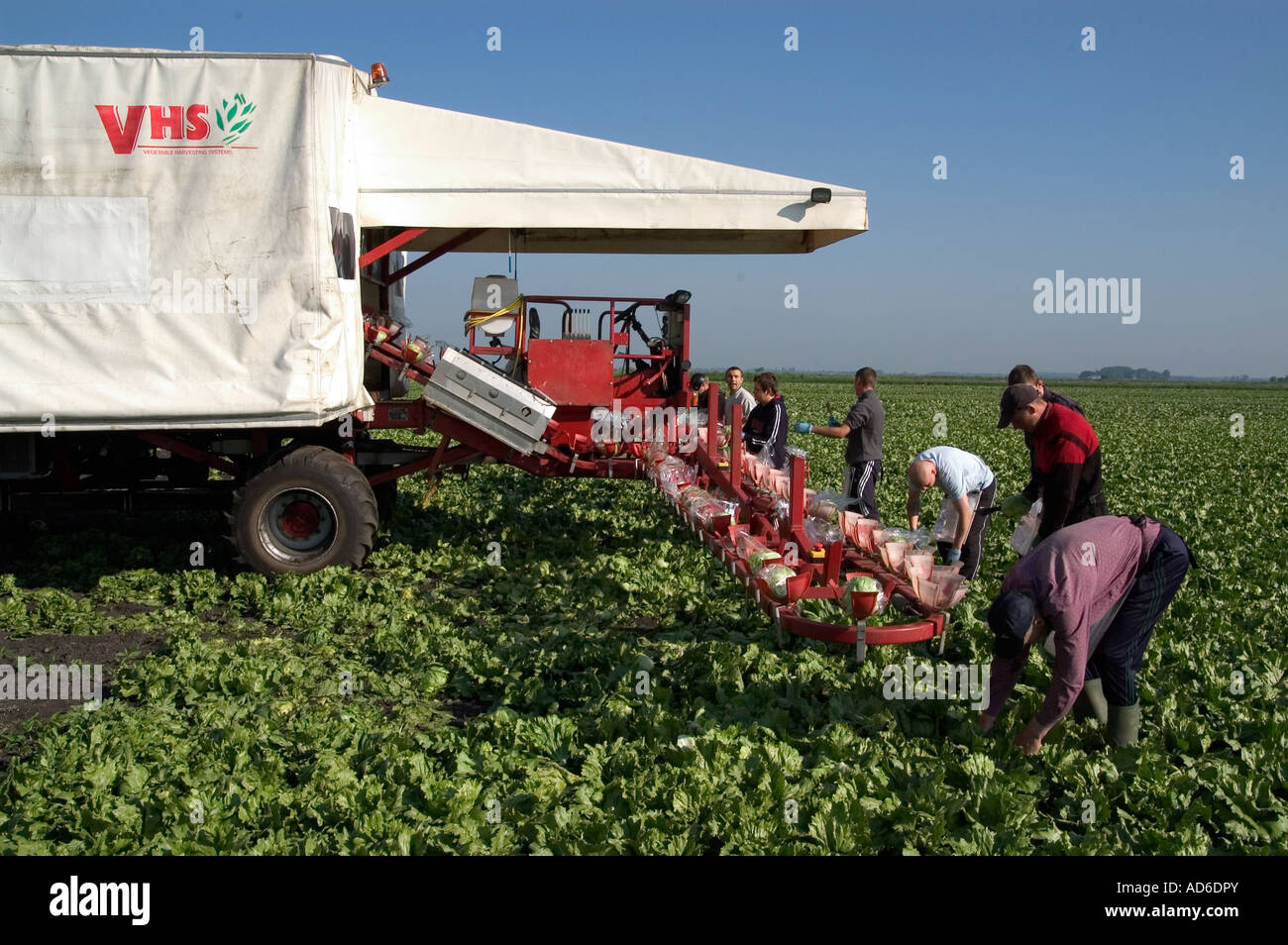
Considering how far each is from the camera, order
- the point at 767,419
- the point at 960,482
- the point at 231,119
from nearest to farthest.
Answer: the point at 960,482
the point at 231,119
the point at 767,419

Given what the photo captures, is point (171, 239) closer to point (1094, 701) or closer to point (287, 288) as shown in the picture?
point (287, 288)

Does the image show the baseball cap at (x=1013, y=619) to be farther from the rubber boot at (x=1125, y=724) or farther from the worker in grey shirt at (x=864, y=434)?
the worker in grey shirt at (x=864, y=434)

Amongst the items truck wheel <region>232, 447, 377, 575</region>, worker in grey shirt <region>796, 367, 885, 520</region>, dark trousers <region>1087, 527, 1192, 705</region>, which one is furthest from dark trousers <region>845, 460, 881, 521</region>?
dark trousers <region>1087, 527, 1192, 705</region>

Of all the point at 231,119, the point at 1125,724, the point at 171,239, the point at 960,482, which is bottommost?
the point at 1125,724

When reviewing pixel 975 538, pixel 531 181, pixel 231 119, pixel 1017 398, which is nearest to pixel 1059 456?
pixel 1017 398

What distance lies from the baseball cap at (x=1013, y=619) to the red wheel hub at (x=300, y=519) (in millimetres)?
5649

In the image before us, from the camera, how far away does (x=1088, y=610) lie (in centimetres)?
429

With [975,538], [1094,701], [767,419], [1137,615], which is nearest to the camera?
[1137,615]

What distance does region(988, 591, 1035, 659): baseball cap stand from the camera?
13.6ft

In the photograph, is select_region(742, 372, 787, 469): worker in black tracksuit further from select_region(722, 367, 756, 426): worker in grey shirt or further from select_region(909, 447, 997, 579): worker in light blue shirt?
select_region(909, 447, 997, 579): worker in light blue shirt

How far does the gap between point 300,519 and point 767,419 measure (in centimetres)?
444

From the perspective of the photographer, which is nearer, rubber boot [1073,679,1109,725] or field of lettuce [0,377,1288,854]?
field of lettuce [0,377,1288,854]

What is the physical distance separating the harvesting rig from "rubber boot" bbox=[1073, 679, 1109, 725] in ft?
4.69

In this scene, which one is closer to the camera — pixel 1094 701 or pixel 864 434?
pixel 1094 701
